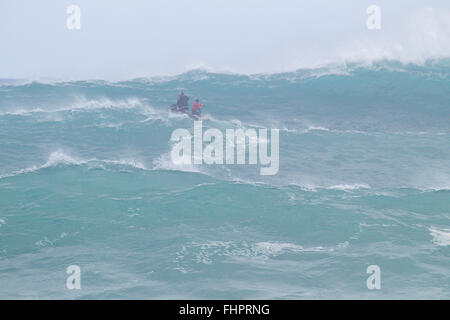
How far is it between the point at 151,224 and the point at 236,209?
3.42 metres

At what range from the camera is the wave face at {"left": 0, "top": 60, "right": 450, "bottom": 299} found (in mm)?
13688

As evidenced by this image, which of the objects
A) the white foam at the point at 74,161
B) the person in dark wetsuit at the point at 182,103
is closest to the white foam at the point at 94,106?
the person in dark wetsuit at the point at 182,103

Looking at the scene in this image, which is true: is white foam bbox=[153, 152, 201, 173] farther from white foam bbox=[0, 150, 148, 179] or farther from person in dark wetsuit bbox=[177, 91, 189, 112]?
person in dark wetsuit bbox=[177, 91, 189, 112]

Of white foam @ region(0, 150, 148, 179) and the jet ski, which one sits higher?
the jet ski

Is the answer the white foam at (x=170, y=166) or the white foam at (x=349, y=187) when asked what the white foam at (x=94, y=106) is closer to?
the white foam at (x=170, y=166)

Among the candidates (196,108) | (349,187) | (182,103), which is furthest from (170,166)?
(182,103)

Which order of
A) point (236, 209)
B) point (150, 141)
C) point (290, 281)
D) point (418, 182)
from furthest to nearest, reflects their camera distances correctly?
point (150, 141)
point (418, 182)
point (236, 209)
point (290, 281)

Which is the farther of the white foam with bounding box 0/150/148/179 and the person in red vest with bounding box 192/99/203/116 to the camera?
the person in red vest with bounding box 192/99/203/116

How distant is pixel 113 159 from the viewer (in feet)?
80.3

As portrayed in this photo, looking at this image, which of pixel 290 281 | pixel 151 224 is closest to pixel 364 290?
pixel 290 281

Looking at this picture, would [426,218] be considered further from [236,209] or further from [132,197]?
[132,197]

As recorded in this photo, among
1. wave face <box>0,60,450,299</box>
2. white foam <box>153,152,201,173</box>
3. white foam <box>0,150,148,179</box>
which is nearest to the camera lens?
wave face <box>0,60,450,299</box>

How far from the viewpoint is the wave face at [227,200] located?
13688 millimetres

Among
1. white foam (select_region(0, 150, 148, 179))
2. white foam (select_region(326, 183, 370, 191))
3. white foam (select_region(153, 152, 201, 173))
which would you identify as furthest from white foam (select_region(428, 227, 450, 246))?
white foam (select_region(0, 150, 148, 179))
